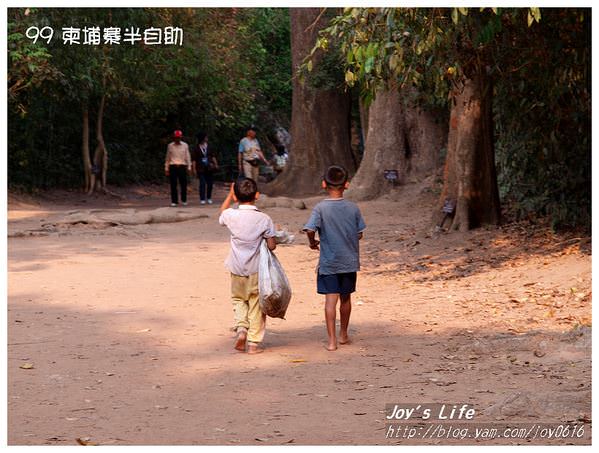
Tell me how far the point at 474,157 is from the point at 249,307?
24.8 feet

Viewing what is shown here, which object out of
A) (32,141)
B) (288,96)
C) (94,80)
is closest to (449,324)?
(94,80)

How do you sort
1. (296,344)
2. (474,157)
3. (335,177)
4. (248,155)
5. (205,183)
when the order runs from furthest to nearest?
(205,183) < (248,155) < (474,157) < (296,344) < (335,177)

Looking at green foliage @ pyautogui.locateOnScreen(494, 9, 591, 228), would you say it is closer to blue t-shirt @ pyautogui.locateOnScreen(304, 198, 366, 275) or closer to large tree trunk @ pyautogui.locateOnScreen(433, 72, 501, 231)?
large tree trunk @ pyautogui.locateOnScreen(433, 72, 501, 231)

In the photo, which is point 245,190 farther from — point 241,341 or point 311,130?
point 311,130

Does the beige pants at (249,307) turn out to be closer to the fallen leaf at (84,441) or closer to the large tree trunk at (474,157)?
the fallen leaf at (84,441)

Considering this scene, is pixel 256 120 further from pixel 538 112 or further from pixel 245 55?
pixel 538 112

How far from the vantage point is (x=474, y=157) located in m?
15.5

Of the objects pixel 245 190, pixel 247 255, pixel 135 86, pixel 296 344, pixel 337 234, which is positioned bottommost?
pixel 296 344

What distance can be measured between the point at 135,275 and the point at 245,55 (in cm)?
1749

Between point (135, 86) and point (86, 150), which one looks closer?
point (135, 86)

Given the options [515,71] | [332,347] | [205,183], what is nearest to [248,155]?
[205,183]

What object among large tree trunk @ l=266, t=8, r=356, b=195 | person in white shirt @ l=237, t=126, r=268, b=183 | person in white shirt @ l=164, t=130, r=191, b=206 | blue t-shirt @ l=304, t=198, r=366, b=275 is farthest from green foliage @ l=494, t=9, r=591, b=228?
large tree trunk @ l=266, t=8, r=356, b=195

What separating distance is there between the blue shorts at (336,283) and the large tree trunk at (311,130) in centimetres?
1821

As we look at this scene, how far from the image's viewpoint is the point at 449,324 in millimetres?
9914
